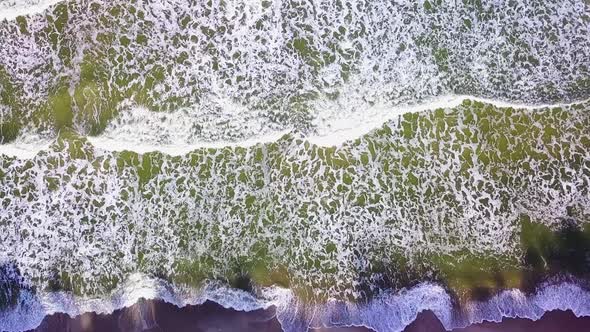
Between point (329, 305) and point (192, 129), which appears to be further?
point (192, 129)

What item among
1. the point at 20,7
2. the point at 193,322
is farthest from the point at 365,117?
the point at 20,7

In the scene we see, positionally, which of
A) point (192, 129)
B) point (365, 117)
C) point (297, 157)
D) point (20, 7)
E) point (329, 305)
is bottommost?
point (329, 305)

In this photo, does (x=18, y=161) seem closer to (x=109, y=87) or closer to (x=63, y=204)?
(x=63, y=204)

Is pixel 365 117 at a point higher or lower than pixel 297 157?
higher

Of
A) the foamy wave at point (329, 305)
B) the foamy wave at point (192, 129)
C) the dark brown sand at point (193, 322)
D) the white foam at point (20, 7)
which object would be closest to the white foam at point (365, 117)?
the foamy wave at point (192, 129)

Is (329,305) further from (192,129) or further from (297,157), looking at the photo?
(192,129)

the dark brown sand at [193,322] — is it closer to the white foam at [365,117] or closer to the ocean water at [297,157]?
the ocean water at [297,157]

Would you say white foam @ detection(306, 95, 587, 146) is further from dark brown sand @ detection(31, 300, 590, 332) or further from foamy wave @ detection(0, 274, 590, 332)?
dark brown sand @ detection(31, 300, 590, 332)

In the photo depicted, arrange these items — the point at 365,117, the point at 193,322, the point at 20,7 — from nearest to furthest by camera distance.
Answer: the point at 193,322 < the point at 365,117 < the point at 20,7
